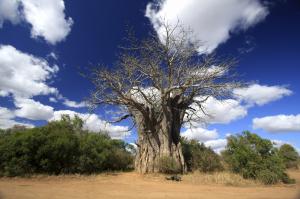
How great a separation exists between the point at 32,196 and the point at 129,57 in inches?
394

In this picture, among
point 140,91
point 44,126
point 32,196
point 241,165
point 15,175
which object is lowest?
point 32,196

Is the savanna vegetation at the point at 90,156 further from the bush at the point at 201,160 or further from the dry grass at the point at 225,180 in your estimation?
the dry grass at the point at 225,180

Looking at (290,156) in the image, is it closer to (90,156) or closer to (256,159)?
(256,159)

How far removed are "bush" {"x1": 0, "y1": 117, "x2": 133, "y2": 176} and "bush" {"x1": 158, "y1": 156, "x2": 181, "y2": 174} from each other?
3.07 meters

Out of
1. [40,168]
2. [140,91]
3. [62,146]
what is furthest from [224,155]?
[40,168]

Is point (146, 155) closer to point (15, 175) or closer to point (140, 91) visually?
point (140, 91)

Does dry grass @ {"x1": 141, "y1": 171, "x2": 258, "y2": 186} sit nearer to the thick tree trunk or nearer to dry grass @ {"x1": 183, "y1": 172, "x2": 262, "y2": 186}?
dry grass @ {"x1": 183, "y1": 172, "x2": 262, "y2": 186}

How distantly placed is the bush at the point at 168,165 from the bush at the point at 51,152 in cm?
307

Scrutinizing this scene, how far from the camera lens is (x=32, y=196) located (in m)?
7.61

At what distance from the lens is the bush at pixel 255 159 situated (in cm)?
1266

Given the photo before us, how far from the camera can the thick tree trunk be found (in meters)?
16.2

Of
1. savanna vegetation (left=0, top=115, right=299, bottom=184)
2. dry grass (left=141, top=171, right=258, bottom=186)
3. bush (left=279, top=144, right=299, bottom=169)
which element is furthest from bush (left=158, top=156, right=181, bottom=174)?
bush (left=279, top=144, right=299, bottom=169)

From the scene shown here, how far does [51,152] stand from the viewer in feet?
44.7

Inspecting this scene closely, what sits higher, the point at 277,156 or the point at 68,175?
the point at 277,156
